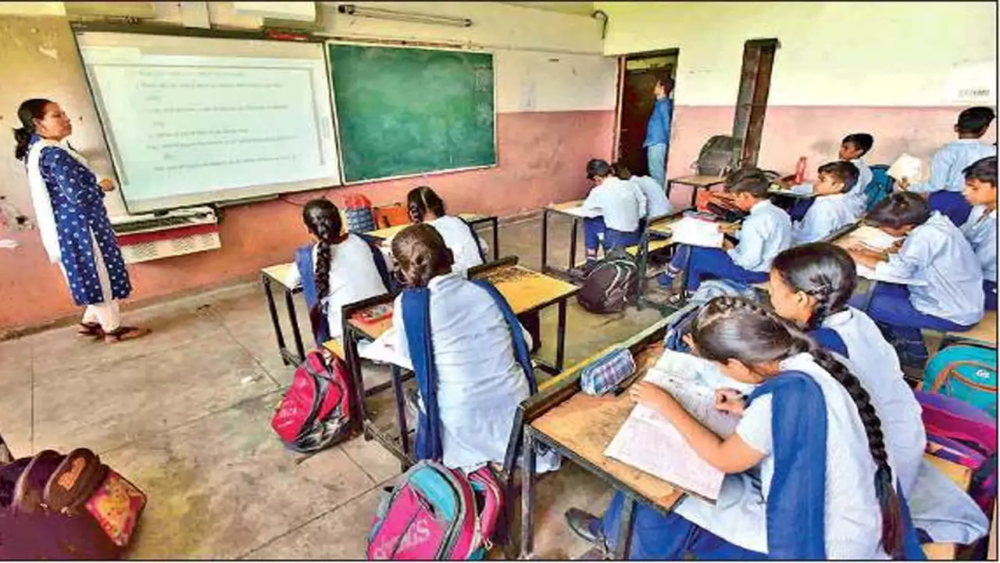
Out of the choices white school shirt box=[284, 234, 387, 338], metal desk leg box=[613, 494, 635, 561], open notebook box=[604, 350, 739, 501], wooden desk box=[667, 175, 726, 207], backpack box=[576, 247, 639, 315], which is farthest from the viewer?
wooden desk box=[667, 175, 726, 207]

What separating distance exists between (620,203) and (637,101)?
155 inches

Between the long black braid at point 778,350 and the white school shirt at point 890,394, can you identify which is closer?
Answer: the long black braid at point 778,350

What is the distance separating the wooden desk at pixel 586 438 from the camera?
109cm

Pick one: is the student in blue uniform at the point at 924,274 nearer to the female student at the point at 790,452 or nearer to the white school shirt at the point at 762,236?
the white school shirt at the point at 762,236

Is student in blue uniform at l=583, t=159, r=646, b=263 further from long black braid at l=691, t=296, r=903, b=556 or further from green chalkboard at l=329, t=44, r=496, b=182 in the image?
long black braid at l=691, t=296, r=903, b=556

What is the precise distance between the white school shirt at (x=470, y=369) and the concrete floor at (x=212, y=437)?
15.7 inches

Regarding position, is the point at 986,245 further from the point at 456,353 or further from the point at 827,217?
the point at 456,353

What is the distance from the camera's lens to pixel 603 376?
54.0 inches

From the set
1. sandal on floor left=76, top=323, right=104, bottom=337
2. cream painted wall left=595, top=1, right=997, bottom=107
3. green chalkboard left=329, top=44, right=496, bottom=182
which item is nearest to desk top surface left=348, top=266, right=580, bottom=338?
cream painted wall left=595, top=1, right=997, bottom=107

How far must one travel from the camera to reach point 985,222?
2.38 m

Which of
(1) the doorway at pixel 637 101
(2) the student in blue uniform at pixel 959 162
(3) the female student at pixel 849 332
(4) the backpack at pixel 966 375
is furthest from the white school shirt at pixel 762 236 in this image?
(1) the doorway at pixel 637 101

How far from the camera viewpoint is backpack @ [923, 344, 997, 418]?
1.78m

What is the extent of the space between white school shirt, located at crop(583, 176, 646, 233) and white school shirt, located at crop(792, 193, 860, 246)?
39.4 inches

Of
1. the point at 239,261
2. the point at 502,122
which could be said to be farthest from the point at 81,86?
the point at 502,122
